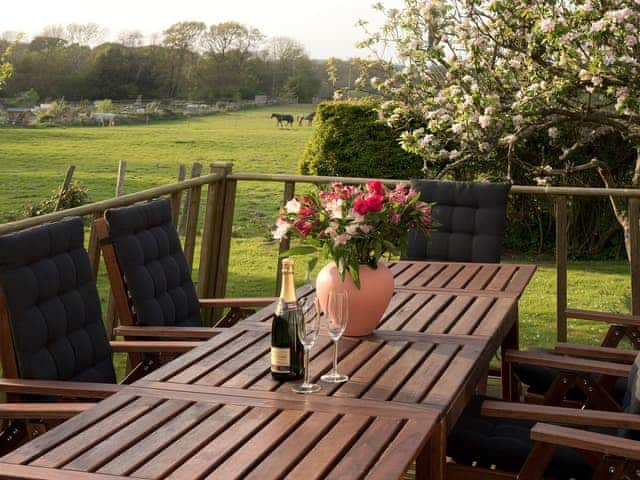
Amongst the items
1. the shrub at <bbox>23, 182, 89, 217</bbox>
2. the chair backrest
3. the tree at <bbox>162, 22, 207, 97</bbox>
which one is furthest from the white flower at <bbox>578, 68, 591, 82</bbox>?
the tree at <bbox>162, 22, 207, 97</bbox>

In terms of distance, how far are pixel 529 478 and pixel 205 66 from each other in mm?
26964

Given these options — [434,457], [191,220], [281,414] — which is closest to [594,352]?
[434,457]

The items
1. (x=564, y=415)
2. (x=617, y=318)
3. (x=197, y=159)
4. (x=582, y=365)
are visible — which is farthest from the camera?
(x=197, y=159)

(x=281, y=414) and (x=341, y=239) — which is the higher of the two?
(x=341, y=239)

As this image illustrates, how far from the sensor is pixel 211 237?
5648mm

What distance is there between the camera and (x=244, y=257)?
13.8m

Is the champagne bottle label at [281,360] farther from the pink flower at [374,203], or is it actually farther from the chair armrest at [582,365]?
the chair armrest at [582,365]

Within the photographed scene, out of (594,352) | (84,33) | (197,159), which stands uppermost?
(84,33)

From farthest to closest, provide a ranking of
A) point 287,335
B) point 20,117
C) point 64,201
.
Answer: point 20,117 < point 64,201 < point 287,335

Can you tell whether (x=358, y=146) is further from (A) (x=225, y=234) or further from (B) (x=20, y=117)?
(B) (x=20, y=117)

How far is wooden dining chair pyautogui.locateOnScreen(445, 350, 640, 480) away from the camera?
2.33 meters

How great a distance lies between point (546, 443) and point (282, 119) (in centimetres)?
2527

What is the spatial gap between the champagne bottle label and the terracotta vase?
453 mm

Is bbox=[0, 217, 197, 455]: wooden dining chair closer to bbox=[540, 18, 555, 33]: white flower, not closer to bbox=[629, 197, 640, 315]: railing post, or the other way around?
bbox=[629, 197, 640, 315]: railing post
